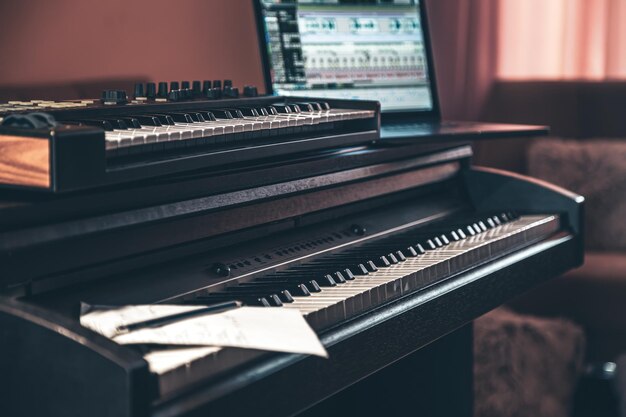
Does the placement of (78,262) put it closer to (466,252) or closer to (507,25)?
(466,252)

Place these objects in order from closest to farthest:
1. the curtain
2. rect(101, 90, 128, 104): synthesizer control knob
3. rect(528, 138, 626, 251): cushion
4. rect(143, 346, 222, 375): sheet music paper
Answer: rect(143, 346, 222, 375): sheet music paper, rect(101, 90, 128, 104): synthesizer control knob, rect(528, 138, 626, 251): cushion, the curtain

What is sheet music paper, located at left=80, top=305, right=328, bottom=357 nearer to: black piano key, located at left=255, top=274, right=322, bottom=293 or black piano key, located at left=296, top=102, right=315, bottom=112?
black piano key, located at left=255, top=274, right=322, bottom=293

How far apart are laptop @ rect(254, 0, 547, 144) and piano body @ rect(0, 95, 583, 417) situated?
18 cm

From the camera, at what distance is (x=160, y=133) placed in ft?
3.72

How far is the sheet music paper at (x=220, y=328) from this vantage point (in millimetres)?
968

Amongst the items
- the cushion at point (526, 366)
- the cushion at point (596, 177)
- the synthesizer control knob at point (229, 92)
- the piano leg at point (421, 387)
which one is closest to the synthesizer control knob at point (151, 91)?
the synthesizer control knob at point (229, 92)

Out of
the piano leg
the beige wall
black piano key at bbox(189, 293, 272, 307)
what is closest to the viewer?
black piano key at bbox(189, 293, 272, 307)

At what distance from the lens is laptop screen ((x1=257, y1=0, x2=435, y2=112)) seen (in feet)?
6.47

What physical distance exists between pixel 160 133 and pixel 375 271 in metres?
0.43

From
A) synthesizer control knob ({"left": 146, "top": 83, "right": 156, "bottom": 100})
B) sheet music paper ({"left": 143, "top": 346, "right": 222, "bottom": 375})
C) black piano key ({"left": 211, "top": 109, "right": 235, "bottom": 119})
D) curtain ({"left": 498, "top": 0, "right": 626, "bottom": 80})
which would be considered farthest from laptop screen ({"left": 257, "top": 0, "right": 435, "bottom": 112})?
curtain ({"left": 498, "top": 0, "right": 626, "bottom": 80})

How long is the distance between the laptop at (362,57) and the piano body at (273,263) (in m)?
0.18

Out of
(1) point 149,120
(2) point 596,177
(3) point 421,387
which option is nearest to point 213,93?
(1) point 149,120

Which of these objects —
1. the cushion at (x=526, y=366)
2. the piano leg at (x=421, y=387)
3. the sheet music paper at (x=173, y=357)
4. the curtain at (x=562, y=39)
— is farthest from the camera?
the curtain at (x=562, y=39)

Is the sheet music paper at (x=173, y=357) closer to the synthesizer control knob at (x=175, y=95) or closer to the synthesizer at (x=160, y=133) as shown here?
the synthesizer at (x=160, y=133)
